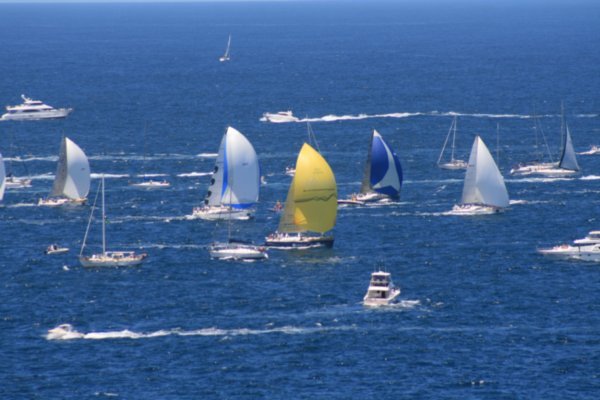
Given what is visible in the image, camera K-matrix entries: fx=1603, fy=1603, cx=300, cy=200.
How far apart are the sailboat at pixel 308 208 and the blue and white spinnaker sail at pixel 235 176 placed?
14.7 meters

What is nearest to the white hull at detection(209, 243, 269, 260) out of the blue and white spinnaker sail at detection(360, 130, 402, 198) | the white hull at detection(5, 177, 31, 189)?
the blue and white spinnaker sail at detection(360, 130, 402, 198)

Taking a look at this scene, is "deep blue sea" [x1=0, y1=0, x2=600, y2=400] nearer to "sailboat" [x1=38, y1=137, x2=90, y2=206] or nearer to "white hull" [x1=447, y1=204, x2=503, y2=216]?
"white hull" [x1=447, y1=204, x2=503, y2=216]

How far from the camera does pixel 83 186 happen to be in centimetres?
18375

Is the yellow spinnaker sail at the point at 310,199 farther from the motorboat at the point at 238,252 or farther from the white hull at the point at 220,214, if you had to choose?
the white hull at the point at 220,214

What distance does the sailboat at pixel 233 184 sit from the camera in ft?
571

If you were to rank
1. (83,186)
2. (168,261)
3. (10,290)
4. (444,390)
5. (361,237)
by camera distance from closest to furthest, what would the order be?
1. (444,390)
2. (10,290)
3. (168,261)
4. (361,237)
5. (83,186)

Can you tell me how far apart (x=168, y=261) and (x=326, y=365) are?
40.6m

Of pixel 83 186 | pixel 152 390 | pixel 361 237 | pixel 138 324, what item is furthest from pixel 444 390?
pixel 83 186

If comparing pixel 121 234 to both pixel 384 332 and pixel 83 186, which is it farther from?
pixel 384 332

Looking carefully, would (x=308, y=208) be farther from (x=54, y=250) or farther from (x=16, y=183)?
(x=16, y=183)

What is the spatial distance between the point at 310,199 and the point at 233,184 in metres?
17.7

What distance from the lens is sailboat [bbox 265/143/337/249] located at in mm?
157250

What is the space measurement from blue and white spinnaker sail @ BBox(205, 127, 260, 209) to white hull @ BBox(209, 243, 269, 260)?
21.4 metres

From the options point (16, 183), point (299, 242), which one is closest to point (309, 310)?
point (299, 242)
